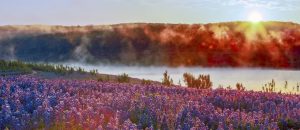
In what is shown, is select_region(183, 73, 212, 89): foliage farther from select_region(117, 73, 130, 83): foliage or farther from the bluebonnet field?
the bluebonnet field

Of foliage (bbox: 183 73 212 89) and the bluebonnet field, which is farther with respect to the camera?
foliage (bbox: 183 73 212 89)

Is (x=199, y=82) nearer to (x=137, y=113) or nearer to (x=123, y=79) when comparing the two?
(x=123, y=79)

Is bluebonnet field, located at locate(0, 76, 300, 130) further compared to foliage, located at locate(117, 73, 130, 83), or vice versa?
foliage, located at locate(117, 73, 130, 83)

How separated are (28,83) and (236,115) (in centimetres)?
538

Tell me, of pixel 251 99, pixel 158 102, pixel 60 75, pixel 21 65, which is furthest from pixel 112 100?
pixel 21 65

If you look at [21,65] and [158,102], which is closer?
[158,102]

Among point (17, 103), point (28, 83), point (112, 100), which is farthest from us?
point (28, 83)

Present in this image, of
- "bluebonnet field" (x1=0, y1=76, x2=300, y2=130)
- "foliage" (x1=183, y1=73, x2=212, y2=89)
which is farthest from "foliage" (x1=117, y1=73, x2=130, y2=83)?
"bluebonnet field" (x1=0, y1=76, x2=300, y2=130)

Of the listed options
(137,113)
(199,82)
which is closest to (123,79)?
(199,82)

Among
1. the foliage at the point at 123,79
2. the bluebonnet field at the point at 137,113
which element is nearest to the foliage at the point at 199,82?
the foliage at the point at 123,79

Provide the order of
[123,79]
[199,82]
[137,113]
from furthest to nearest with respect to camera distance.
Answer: [123,79], [199,82], [137,113]

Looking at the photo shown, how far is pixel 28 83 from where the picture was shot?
483 inches

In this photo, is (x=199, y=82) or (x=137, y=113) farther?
(x=199, y=82)

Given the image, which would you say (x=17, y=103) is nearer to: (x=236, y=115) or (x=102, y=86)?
(x=236, y=115)
